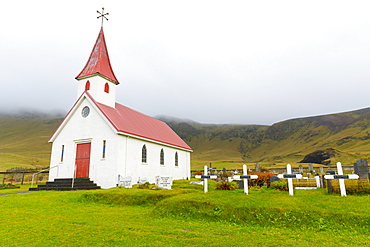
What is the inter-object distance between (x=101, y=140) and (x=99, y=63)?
26.2 feet

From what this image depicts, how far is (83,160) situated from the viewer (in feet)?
67.5

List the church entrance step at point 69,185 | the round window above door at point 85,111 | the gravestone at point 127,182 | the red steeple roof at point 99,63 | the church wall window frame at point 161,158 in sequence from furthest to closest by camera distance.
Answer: the church wall window frame at point 161,158, the red steeple roof at point 99,63, the round window above door at point 85,111, the church entrance step at point 69,185, the gravestone at point 127,182

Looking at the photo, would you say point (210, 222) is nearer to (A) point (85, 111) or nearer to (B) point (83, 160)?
(B) point (83, 160)

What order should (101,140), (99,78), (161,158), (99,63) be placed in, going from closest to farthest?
1. (101,140)
2. (99,78)
3. (99,63)
4. (161,158)

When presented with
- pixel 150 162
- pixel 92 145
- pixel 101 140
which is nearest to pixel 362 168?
pixel 150 162

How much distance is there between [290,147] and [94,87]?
16383cm

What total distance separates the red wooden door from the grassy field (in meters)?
9.22

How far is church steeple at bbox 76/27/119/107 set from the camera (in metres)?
22.0

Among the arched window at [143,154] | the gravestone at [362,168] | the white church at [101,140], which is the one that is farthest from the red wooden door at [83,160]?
the gravestone at [362,168]

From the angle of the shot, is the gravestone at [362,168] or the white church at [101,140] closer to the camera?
the gravestone at [362,168]

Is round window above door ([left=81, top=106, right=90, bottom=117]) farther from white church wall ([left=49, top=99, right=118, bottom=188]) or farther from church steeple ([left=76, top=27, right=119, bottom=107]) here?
church steeple ([left=76, top=27, right=119, bottom=107])

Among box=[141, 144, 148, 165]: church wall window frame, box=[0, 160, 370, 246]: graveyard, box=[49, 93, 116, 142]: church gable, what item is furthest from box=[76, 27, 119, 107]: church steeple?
box=[0, 160, 370, 246]: graveyard

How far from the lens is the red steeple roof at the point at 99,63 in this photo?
73.7ft

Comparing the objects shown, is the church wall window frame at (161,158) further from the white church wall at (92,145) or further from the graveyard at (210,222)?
the graveyard at (210,222)
